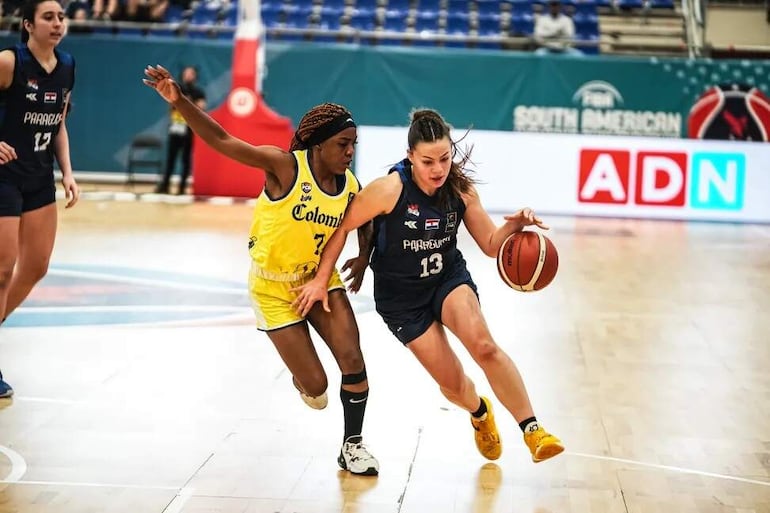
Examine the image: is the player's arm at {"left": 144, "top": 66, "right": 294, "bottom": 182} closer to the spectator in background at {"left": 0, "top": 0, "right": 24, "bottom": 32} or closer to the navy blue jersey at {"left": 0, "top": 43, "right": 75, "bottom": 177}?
the navy blue jersey at {"left": 0, "top": 43, "right": 75, "bottom": 177}

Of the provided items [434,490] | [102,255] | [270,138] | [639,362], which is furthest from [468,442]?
[270,138]

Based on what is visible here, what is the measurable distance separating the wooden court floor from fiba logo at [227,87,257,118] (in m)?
6.12

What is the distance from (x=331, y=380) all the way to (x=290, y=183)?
2.23m

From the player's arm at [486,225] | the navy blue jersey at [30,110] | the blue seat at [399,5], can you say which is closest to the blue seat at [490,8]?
the blue seat at [399,5]

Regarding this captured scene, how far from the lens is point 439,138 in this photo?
4996mm

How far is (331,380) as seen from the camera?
701 cm

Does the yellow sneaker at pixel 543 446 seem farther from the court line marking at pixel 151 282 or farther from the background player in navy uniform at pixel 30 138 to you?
the court line marking at pixel 151 282

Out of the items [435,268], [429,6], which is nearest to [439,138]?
[435,268]

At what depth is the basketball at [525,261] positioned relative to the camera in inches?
206

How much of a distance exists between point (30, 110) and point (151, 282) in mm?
4151

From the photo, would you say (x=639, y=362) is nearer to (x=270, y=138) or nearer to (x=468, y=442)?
(x=468, y=442)

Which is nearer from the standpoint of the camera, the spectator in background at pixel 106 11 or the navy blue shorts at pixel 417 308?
the navy blue shorts at pixel 417 308

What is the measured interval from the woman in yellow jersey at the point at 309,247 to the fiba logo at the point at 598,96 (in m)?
14.1

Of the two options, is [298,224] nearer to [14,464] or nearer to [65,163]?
[14,464]
